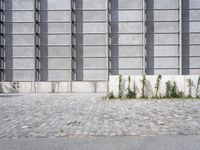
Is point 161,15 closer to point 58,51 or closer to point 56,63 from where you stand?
point 58,51

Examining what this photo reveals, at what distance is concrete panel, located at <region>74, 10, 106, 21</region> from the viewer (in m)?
23.4

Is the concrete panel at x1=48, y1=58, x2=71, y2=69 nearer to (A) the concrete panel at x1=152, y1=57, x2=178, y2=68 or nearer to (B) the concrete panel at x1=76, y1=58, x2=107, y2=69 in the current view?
(B) the concrete panel at x1=76, y1=58, x2=107, y2=69

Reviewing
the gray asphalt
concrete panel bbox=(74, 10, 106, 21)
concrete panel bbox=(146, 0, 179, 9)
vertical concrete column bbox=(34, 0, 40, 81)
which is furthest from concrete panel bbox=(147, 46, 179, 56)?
the gray asphalt

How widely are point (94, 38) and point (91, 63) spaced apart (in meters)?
2.35

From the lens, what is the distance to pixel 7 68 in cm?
2338

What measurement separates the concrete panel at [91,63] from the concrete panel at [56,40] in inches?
81.1

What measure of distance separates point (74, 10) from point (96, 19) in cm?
223

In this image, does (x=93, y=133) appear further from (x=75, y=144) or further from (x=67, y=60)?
(x=67, y=60)

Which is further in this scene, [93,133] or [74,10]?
[74,10]

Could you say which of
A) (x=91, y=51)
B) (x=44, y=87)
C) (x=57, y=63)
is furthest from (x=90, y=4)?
(x=44, y=87)

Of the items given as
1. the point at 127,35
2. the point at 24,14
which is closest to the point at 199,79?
the point at 127,35

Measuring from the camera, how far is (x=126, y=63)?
23.2m

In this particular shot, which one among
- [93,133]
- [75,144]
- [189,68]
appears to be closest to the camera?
[75,144]

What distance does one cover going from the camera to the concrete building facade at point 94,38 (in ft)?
76.0
